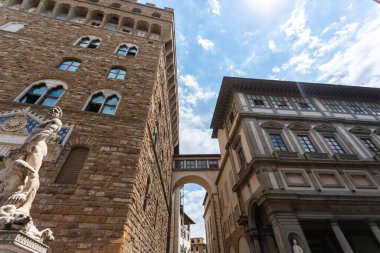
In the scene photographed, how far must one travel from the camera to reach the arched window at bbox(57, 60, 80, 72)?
9.05 metres

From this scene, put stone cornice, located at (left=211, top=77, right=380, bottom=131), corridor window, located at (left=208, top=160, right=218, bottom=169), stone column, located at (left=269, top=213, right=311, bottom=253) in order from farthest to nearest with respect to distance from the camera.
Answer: corridor window, located at (left=208, top=160, right=218, bottom=169) → stone cornice, located at (left=211, top=77, right=380, bottom=131) → stone column, located at (left=269, top=213, right=311, bottom=253)

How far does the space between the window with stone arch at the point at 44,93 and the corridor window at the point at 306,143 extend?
43.7ft

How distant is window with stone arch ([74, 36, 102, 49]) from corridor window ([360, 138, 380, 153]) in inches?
728

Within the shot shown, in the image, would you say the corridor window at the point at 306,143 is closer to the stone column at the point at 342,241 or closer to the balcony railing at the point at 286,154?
the balcony railing at the point at 286,154

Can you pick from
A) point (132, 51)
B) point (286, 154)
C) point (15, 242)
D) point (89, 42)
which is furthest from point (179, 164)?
point (15, 242)

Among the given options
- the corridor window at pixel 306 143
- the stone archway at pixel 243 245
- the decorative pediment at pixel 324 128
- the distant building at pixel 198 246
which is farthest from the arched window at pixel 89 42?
the distant building at pixel 198 246

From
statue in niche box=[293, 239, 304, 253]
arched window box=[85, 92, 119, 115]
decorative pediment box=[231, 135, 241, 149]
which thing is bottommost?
statue in niche box=[293, 239, 304, 253]

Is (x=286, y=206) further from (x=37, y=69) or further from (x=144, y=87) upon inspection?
(x=37, y=69)

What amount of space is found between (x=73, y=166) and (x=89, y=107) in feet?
9.39

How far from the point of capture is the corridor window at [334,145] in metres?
11.2

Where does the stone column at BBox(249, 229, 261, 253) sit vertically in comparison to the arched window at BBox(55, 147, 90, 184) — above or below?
below

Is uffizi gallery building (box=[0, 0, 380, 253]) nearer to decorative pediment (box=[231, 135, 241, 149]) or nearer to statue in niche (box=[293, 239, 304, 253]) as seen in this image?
statue in niche (box=[293, 239, 304, 253])

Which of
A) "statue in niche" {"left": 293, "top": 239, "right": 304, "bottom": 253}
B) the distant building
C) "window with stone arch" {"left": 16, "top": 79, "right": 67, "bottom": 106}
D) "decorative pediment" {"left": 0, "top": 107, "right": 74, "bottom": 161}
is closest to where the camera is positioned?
"decorative pediment" {"left": 0, "top": 107, "right": 74, "bottom": 161}

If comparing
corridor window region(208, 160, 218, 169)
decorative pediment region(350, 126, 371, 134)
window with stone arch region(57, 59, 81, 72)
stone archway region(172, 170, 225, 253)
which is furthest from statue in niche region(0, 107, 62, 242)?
corridor window region(208, 160, 218, 169)
